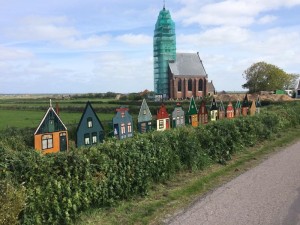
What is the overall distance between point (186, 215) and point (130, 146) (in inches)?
77.4

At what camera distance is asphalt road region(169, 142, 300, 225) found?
21.4ft

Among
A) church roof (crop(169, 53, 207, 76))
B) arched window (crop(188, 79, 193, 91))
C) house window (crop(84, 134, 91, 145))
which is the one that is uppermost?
church roof (crop(169, 53, 207, 76))

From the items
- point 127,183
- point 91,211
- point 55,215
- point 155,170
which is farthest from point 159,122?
point 55,215

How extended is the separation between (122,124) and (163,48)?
7034 centimetres

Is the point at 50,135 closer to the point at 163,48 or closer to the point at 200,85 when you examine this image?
the point at 163,48

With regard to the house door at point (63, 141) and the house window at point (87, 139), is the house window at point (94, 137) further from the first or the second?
the house door at point (63, 141)

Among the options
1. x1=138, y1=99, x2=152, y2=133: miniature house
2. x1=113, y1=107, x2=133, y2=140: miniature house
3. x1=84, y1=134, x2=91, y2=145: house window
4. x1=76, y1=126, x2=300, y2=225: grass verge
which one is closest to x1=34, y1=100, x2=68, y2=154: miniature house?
x1=84, y1=134, x2=91, y2=145: house window

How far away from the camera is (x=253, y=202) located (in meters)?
7.52

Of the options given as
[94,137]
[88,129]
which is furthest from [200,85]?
[88,129]

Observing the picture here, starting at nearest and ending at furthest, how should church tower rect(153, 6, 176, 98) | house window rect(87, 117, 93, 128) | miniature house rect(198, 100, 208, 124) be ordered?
1. house window rect(87, 117, 93, 128)
2. miniature house rect(198, 100, 208, 124)
3. church tower rect(153, 6, 176, 98)

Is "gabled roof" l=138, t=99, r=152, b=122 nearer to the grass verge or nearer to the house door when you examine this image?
the grass verge

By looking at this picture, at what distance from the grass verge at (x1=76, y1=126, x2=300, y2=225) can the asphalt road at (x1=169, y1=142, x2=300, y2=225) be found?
315 mm

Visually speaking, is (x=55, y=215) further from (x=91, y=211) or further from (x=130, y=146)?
(x=130, y=146)

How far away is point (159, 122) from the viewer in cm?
1285
